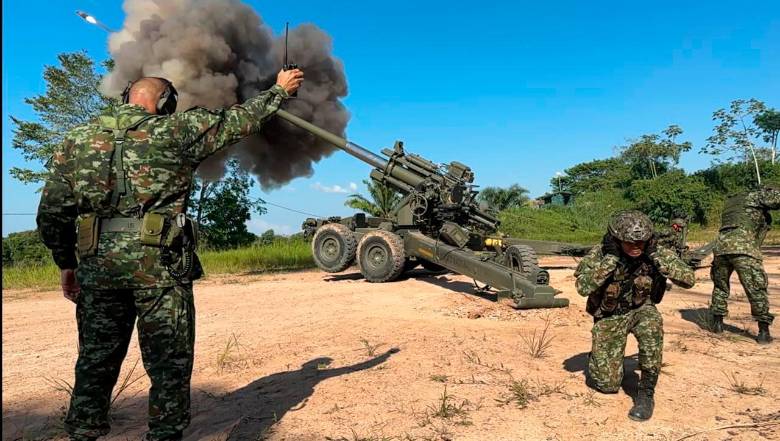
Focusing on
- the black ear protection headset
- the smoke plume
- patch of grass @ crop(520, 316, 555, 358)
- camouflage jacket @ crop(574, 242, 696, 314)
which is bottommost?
patch of grass @ crop(520, 316, 555, 358)

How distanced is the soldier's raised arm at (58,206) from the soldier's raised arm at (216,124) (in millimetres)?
464

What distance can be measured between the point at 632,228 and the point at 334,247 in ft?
22.7

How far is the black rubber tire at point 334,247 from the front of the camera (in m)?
9.27

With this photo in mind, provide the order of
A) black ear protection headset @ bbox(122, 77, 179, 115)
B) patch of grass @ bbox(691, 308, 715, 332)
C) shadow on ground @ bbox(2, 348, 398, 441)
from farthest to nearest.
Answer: patch of grass @ bbox(691, 308, 715, 332) < shadow on ground @ bbox(2, 348, 398, 441) < black ear protection headset @ bbox(122, 77, 179, 115)

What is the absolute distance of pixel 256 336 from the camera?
4.97m

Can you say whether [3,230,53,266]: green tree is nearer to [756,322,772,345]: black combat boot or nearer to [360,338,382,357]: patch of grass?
[360,338,382,357]: patch of grass

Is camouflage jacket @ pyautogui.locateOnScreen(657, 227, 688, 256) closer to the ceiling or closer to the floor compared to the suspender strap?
closer to the floor

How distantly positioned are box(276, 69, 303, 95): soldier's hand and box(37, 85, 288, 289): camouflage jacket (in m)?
0.41

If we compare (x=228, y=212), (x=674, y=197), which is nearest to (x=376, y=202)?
(x=228, y=212)

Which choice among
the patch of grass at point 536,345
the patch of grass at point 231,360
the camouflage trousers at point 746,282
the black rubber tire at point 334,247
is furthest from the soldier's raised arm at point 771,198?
the black rubber tire at point 334,247

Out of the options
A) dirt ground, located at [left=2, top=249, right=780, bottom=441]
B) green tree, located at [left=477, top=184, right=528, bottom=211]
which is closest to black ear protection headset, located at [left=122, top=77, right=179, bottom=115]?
dirt ground, located at [left=2, top=249, right=780, bottom=441]

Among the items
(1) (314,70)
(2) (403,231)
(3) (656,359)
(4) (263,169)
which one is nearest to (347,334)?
(3) (656,359)

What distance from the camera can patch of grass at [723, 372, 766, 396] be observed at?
322 centimetres

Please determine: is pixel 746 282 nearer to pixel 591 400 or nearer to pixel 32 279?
pixel 591 400
